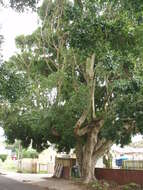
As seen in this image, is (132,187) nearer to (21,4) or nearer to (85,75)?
(85,75)

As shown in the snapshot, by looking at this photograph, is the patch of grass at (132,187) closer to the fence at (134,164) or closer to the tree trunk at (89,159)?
the fence at (134,164)

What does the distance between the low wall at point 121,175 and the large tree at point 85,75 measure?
1408 mm

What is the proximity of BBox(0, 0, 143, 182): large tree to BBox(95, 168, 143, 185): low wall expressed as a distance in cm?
141

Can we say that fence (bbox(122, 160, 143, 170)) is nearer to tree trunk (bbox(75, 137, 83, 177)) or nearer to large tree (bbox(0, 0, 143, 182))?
large tree (bbox(0, 0, 143, 182))

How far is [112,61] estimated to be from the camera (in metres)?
11.0

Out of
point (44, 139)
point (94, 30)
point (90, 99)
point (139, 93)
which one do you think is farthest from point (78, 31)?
point (44, 139)

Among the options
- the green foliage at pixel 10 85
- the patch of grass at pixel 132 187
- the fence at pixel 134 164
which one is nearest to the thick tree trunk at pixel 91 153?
the fence at pixel 134 164

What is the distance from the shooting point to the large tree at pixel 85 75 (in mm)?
9453

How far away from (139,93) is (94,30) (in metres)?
5.51

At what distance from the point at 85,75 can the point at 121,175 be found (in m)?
6.67

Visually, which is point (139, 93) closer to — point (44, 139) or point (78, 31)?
point (78, 31)

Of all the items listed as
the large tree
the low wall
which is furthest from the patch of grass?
the large tree

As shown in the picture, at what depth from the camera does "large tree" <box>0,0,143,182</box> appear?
31.0ft

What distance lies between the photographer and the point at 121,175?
1839 centimetres
